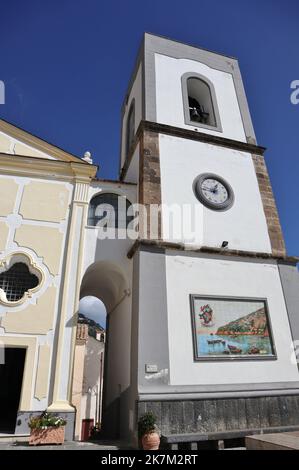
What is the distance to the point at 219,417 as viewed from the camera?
8.20 metres

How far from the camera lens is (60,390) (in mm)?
8742

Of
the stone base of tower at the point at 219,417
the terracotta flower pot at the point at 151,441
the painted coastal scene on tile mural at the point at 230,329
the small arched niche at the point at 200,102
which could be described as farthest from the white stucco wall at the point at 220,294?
the small arched niche at the point at 200,102

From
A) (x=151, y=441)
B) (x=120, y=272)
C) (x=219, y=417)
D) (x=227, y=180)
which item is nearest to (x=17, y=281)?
(x=120, y=272)

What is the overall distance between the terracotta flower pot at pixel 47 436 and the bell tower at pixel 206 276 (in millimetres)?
1699

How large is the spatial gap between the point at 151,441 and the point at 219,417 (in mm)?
2004

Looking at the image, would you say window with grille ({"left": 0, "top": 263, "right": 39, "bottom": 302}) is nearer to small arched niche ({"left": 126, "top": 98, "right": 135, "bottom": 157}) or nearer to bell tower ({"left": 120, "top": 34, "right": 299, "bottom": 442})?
bell tower ({"left": 120, "top": 34, "right": 299, "bottom": 442})

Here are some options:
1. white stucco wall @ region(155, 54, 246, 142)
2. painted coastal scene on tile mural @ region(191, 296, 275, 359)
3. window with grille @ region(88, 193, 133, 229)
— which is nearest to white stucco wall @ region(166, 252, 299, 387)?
painted coastal scene on tile mural @ region(191, 296, 275, 359)

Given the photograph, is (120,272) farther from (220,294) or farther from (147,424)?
(147,424)

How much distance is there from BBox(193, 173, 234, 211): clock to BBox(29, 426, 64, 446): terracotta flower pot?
7.85m

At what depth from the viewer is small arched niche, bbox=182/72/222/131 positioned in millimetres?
14148

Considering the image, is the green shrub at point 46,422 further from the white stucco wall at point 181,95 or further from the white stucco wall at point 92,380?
the white stucco wall at point 92,380

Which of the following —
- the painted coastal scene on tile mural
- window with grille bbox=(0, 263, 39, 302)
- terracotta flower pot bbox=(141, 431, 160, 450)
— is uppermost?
window with grille bbox=(0, 263, 39, 302)
